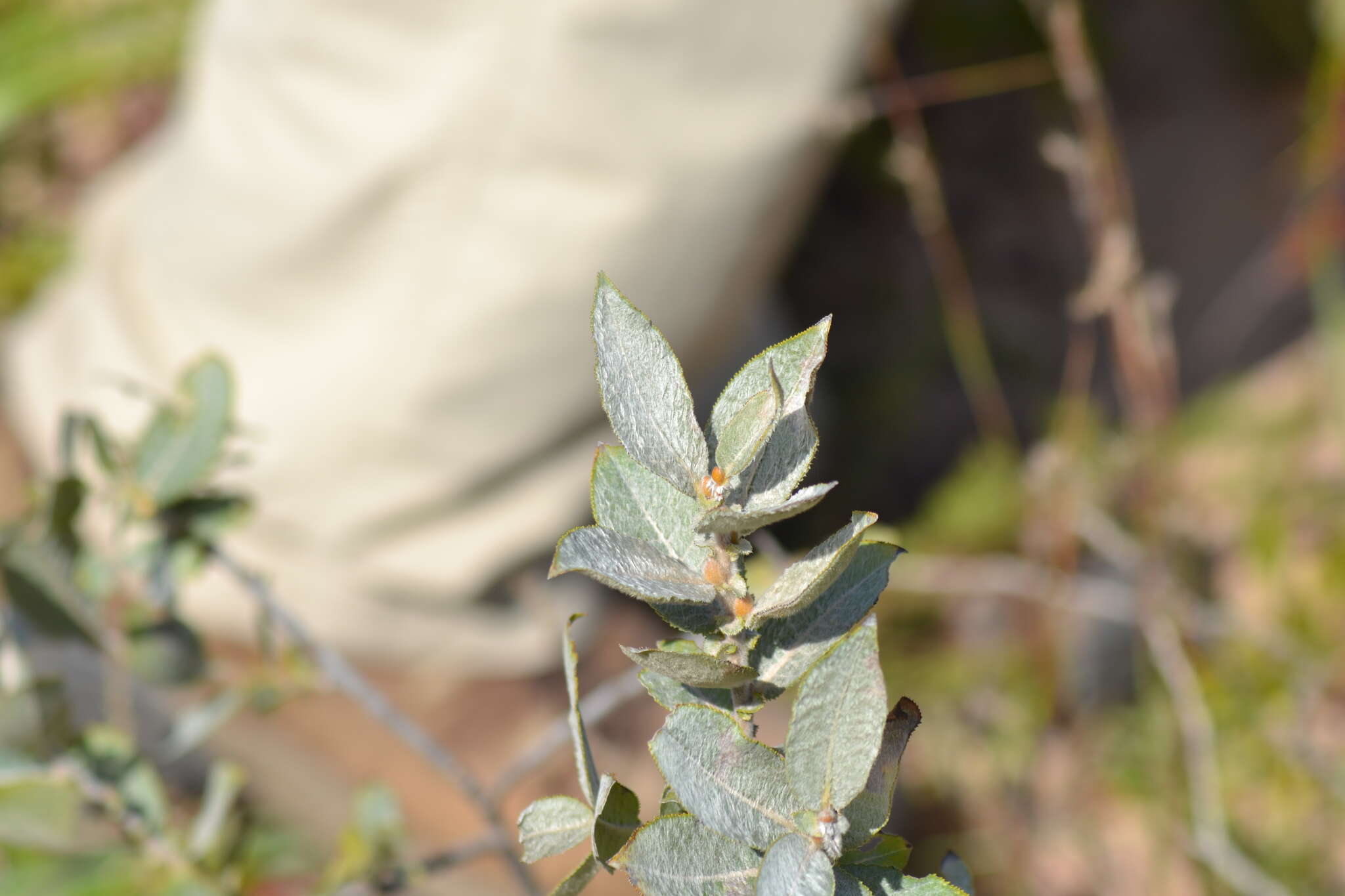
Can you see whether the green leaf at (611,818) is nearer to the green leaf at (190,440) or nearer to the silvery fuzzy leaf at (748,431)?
the silvery fuzzy leaf at (748,431)

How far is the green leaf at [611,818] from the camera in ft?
0.77

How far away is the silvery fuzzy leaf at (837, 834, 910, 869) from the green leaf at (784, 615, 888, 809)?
0.08ft

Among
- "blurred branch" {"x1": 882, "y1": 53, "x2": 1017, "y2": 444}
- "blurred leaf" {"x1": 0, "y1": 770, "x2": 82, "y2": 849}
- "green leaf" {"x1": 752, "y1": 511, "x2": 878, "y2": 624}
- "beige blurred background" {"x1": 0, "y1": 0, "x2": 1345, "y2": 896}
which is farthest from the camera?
"blurred branch" {"x1": 882, "y1": 53, "x2": 1017, "y2": 444}

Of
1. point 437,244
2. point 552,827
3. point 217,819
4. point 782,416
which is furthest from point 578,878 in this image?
point 437,244

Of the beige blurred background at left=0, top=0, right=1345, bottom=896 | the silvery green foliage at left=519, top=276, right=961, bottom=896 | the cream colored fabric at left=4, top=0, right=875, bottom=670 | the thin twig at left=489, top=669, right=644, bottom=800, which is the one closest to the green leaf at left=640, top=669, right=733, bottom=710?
the silvery green foliage at left=519, top=276, right=961, bottom=896

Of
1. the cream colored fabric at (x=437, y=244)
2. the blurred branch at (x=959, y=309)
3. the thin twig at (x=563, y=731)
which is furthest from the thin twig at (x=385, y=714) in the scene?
the blurred branch at (x=959, y=309)

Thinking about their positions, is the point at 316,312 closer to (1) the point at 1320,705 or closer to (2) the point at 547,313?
(2) the point at 547,313

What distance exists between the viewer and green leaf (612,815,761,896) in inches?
9.0

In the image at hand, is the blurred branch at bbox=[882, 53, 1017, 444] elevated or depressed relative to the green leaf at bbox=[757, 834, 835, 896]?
depressed

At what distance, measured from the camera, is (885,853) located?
9.9 inches

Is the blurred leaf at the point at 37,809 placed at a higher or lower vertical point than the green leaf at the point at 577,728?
lower

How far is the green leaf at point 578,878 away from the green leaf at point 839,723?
0.18ft

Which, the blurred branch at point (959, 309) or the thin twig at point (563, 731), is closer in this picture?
the thin twig at point (563, 731)

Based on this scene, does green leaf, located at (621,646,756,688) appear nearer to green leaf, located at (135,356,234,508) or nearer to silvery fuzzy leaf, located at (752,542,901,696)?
silvery fuzzy leaf, located at (752,542,901,696)
